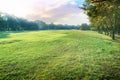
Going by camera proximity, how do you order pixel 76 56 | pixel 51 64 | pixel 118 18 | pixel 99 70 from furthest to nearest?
pixel 118 18
pixel 76 56
pixel 51 64
pixel 99 70

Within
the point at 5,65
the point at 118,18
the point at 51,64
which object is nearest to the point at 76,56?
the point at 51,64

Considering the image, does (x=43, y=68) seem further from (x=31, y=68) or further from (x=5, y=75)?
(x=5, y=75)

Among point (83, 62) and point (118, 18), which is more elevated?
point (118, 18)

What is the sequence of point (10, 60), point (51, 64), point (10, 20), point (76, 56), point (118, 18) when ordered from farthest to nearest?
point (10, 20) < point (118, 18) < point (76, 56) < point (10, 60) < point (51, 64)

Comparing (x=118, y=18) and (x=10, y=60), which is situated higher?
(x=118, y=18)

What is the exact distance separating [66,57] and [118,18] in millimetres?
27406

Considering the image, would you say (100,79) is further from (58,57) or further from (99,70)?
(58,57)

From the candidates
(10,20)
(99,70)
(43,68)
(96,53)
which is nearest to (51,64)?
(43,68)

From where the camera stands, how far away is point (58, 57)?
20.5 meters

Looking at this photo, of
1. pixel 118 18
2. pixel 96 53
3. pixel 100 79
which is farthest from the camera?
pixel 118 18

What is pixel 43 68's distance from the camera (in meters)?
16.7

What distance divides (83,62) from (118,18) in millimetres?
28724

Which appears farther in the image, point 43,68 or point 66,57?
point 66,57

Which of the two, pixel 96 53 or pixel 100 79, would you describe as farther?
pixel 96 53
